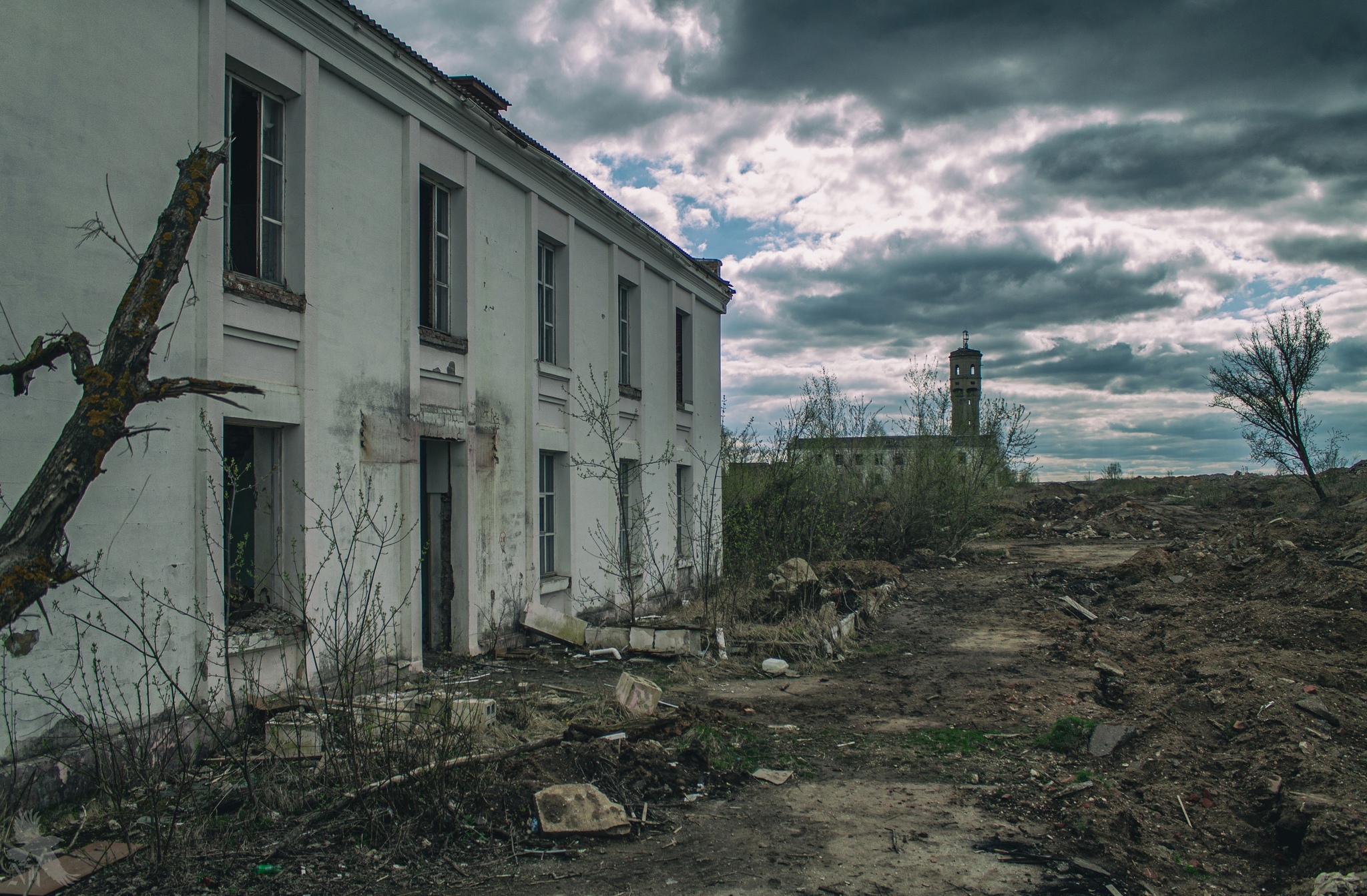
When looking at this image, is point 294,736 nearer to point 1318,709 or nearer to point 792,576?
point 1318,709

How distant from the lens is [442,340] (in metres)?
8.84

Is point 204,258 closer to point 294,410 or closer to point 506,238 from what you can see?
point 294,410

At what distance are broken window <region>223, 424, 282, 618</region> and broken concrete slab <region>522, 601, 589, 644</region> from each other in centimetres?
365

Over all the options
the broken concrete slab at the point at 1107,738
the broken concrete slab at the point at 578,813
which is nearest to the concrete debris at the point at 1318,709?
the broken concrete slab at the point at 1107,738

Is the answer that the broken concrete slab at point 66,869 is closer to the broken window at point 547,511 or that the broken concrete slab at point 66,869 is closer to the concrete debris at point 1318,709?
the broken window at point 547,511

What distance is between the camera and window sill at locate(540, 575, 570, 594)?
10849mm

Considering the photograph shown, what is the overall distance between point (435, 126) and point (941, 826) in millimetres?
8097

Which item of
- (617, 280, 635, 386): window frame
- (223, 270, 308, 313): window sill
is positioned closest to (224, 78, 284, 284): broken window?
(223, 270, 308, 313): window sill

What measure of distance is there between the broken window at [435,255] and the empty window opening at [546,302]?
6.36 feet

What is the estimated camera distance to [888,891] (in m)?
4.01

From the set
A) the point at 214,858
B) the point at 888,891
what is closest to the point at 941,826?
the point at 888,891

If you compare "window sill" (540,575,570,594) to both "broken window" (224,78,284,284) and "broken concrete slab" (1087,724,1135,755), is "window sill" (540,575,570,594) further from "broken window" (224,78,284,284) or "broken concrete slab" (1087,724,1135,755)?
"broken concrete slab" (1087,724,1135,755)

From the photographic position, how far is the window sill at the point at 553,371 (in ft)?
35.5

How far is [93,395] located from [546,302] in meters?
8.01
